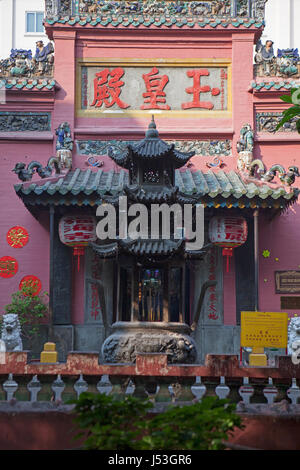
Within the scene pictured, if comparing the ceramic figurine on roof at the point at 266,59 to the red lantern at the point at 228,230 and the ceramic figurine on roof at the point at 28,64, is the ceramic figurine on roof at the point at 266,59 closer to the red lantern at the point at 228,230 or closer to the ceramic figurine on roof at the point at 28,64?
the red lantern at the point at 228,230

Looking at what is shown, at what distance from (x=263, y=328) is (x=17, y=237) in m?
6.14

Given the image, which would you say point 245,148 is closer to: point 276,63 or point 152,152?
point 276,63

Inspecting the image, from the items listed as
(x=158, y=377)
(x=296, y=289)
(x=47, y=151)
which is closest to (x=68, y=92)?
(x=47, y=151)

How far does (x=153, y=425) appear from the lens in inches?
221

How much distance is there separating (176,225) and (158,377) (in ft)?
11.2

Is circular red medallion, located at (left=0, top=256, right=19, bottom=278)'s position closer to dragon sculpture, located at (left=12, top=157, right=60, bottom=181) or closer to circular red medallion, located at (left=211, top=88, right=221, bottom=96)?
dragon sculpture, located at (left=12, top=157, right=60, bottom=181)

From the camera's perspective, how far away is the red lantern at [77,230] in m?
14.5

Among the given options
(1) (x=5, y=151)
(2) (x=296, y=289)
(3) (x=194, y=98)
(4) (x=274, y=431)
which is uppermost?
(3) (x=194, y=98)

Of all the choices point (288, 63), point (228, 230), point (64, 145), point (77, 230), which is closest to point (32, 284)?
point (77, 230)

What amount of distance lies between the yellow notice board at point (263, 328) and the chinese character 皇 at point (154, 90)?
6033mm

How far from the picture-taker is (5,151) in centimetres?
1614

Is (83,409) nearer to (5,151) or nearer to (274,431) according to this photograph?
(274,431)

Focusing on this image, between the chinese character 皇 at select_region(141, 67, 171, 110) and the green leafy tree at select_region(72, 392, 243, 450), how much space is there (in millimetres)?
11433

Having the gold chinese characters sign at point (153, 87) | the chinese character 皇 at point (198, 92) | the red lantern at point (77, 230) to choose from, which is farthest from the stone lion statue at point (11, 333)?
the chinese character 皇 at point (198, 92)
